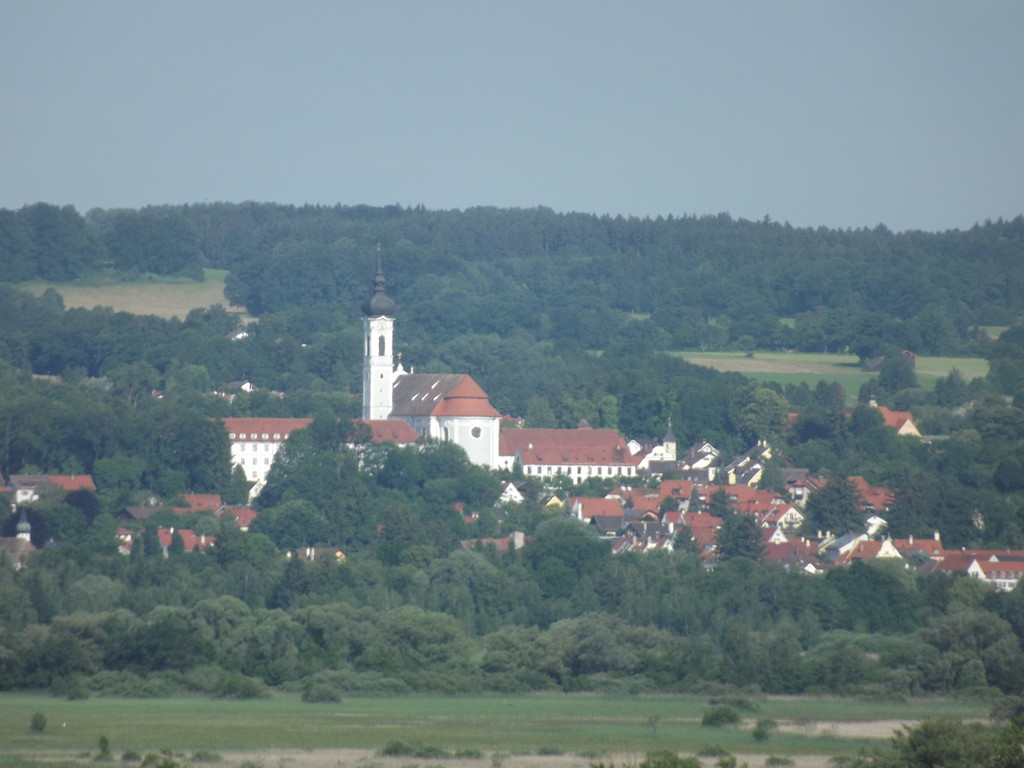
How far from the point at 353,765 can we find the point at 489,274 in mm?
123321

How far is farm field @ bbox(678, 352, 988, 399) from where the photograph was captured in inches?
4798

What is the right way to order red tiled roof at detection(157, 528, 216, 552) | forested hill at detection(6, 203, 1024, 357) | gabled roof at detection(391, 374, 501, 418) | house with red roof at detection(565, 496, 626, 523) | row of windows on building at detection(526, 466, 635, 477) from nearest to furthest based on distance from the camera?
1. red tiled roof at detection(157, 528, 216, 552)
2. house with red roof at detection(565, 496, 626, 523)
3. row of windows on building at detection(526, 466, 635, 477)
4. gabled roof at detection(391, 374, 501, 418)
5. forested hill at detection(6, 203, 1024, 357)

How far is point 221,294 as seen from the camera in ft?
504

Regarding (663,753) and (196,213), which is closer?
(663,753)

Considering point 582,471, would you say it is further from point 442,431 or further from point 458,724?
point 458,724

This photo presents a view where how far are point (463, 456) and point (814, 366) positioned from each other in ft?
125

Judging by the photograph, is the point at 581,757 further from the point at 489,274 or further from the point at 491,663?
the point at 489,274

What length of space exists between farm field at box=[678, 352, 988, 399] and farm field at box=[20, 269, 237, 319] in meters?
31.7

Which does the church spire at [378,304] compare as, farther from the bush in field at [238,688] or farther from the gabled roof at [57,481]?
the bush in field at [238,688]

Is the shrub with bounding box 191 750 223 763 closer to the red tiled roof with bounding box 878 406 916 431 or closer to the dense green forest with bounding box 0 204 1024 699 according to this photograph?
the dense green forest with bounding box 0 204 1024 699

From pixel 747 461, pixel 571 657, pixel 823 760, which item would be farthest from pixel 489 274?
pixel 823 760

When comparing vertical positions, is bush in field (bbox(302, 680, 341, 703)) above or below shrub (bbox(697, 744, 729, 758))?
below

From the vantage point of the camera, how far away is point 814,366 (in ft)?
419

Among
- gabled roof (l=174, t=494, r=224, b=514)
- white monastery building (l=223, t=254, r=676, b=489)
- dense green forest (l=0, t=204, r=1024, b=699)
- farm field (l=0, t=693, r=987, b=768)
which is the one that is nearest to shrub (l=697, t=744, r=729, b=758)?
farm field (l=0, t=693, r=987, b=768)
